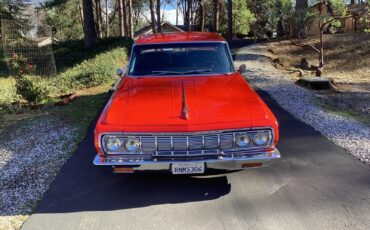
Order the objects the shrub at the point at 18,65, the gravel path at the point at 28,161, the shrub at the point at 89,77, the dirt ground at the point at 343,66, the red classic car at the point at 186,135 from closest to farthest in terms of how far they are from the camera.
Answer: the red classic car at the point at 186,135
the gravel path at the point at 28,161
the dirt ground at the point at 343,66
the shrub at the point at 18,65
the shrub at the point at 89,77

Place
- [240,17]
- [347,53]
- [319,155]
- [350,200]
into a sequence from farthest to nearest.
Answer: [240,17] → [347,53] → [319,155] → [350,200]

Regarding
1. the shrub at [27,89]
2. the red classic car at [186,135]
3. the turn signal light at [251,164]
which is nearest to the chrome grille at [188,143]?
the red classic car at [186,135]

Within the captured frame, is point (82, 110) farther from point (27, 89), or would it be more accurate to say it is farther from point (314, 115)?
point (314, 115)

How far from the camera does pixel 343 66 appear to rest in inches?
596

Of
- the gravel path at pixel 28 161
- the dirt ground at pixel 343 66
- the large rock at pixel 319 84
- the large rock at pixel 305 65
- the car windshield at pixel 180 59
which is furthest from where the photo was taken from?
the large rock at pixel 305 65

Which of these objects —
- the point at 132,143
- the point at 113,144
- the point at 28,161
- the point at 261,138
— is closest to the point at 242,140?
the point at 261,138

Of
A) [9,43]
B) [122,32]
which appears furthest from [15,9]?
[9,43]

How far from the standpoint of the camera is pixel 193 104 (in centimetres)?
445

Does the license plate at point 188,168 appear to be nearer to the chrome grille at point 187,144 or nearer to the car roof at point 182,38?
the chrome grille at point 187,144

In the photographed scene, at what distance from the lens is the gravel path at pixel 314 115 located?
6.00m

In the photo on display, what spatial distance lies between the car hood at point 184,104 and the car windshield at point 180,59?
24cm

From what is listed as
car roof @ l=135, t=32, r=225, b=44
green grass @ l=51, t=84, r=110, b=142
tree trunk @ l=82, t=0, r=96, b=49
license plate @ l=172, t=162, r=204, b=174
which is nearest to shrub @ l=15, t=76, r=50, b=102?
green grass @ l=51, t=84, r=110, b=142

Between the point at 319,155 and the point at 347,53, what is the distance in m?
12.6

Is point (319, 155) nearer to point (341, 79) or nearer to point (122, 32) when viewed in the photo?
point (341, 79)
